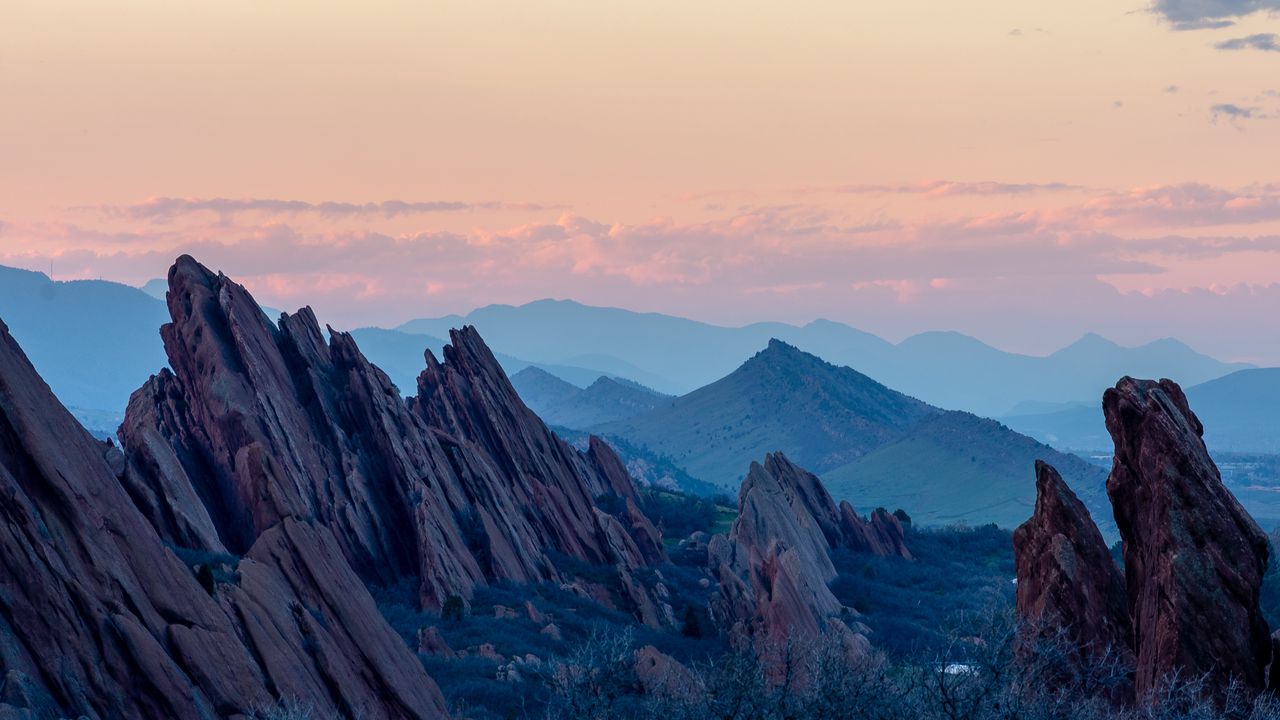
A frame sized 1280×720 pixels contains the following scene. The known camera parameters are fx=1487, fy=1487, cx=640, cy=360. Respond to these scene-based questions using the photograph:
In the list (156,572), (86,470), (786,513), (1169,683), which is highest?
(86,470)

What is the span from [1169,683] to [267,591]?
103 feet

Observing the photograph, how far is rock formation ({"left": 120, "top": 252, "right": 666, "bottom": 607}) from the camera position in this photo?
8275 centimetres

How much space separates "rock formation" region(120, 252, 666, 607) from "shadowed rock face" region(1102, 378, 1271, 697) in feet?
137

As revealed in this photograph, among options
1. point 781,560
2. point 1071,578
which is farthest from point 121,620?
point 781,560

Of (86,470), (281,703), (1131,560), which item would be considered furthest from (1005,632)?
(86,470)

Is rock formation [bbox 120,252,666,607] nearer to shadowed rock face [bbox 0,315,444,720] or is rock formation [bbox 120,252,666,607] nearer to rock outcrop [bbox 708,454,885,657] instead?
rock outcrop [bbox 708,454,885,657]

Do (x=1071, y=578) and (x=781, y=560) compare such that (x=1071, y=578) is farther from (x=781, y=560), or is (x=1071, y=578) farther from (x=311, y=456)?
(x=311, y=456)

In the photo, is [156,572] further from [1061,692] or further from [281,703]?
[1061,692]

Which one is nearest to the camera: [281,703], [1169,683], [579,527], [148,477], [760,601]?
[1169,683]

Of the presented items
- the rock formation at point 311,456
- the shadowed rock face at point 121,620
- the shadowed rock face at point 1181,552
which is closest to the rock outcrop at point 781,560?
the rock formation at point 311,456

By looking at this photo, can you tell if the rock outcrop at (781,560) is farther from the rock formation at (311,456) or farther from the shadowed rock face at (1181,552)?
the shadowed rock face at (1181,552)

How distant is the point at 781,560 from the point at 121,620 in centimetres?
6036

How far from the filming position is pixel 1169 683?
43.5m

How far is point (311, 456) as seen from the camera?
3770 inches
